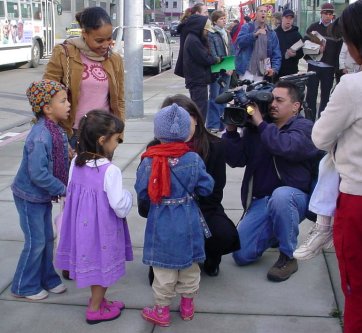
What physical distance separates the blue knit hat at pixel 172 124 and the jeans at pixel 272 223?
101 cm

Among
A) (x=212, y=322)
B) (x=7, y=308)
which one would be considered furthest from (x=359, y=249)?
(x=7, y=308)

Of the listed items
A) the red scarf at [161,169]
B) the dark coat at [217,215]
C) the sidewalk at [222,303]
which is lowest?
the sidewalk at [222,303]

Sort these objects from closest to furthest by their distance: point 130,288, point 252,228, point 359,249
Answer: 1. point 359,249
2. point 130,288
3. point 252,228

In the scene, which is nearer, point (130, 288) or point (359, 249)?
point (359, 249)

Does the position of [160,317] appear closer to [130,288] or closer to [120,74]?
[130,288]

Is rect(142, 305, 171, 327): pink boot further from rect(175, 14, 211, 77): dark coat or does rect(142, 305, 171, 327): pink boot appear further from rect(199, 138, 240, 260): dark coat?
rect(175, 14, 211, 77): dark coat

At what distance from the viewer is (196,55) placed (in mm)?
7703

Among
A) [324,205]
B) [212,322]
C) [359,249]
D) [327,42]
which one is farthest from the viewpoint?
[327,42]

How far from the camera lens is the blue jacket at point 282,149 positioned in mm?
3549

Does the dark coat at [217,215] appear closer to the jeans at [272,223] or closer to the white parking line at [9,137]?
the jeans at [272,223]

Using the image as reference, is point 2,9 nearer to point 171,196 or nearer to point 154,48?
point 154,48

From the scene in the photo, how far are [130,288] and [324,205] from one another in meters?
1.51

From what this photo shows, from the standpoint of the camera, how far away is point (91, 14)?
142 inches

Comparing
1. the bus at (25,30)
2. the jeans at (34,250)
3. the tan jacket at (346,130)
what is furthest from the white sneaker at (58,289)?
the bus at (25,30)
